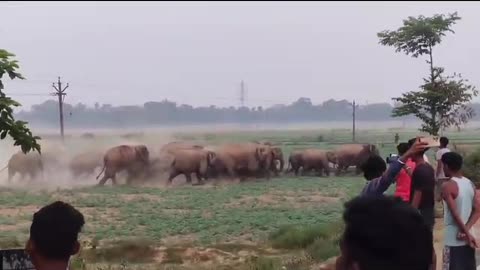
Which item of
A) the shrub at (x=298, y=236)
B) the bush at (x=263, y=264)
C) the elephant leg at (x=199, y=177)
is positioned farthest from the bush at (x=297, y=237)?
the elephant leg at (x=199, y=177)

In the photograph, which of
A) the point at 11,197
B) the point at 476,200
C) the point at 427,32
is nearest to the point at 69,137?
the point at 11,197

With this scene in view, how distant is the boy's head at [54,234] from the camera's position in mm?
2818

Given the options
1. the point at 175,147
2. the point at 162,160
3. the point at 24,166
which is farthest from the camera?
the point at 175,147

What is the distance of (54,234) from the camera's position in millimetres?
2816

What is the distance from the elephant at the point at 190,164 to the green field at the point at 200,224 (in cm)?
541

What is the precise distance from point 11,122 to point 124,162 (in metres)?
30.8

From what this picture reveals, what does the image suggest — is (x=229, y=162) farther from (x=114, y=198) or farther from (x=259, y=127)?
(x=259, y=127)

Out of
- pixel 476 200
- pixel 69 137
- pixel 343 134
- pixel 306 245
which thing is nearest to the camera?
pixel 476 200

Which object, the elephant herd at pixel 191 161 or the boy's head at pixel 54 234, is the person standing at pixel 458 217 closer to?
the boy's head at pixel 54 234

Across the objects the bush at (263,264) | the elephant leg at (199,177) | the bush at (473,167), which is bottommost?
the elephant leg at (199,177)

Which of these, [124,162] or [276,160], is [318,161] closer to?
[276,160]

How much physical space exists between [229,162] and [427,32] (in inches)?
760

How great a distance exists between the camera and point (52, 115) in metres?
49.2

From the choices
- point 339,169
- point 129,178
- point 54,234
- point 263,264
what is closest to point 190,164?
point 129,178
